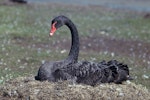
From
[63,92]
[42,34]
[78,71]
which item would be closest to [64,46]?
[42,34]

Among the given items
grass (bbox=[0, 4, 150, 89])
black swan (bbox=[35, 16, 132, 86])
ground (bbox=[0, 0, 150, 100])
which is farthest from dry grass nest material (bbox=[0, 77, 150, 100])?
grass (bbox=[0, 4, 150, 89])

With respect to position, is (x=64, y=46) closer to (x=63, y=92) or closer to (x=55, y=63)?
(x=55, y=63)

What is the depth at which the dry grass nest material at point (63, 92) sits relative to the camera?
380 inches

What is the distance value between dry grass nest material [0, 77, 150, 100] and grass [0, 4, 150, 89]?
1.91 metres

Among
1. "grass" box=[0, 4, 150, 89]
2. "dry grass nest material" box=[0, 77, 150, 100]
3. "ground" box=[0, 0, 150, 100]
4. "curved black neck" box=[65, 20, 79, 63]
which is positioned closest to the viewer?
"dry grass nest material" box=[0, 77, 150, 100]

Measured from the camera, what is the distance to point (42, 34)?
71.9 feet

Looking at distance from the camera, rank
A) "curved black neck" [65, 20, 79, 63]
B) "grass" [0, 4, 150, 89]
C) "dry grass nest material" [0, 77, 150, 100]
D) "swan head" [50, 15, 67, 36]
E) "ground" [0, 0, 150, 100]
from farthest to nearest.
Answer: "grass" [0, 4, 150, 89] < "curved black neck" [65, 20, 79, 63] < "swan head" [50, 15, 67, 36] < "ground" [0, 0, 150, 100] < "dry grass nest material" [0, 77, 150, 100]

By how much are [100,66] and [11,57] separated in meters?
5.86

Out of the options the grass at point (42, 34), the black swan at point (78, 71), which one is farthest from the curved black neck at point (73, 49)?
the grass at point (42, 34)

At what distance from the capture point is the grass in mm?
14985

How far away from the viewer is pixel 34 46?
62.8 ft

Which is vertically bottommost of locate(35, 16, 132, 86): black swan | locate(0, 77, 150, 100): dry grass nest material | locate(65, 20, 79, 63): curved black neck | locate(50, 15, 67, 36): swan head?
locate(0, 77, 150, 100): dry grass nest material

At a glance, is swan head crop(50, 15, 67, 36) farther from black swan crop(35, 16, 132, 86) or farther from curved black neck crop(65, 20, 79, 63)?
curved black neck crop(65, 20, 79, 63)

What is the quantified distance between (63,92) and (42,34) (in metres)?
12.4
